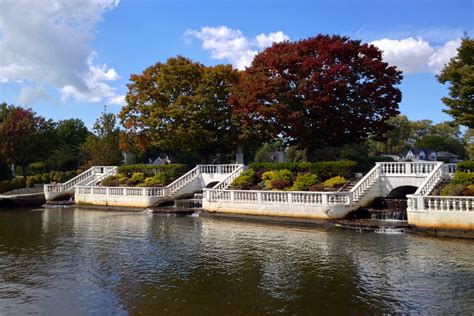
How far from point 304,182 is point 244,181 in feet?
14.0

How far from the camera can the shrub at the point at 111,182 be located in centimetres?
3574

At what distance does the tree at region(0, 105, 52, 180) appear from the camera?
46.8 metres

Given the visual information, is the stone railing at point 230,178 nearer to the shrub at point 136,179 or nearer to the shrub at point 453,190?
the shrub at point 136,179

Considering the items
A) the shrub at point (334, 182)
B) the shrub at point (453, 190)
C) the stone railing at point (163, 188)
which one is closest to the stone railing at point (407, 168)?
the shrub at point (334, 182)

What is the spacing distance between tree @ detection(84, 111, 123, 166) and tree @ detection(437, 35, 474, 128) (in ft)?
109

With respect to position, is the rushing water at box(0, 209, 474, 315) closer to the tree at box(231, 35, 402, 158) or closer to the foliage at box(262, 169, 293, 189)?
the foliage at box(262, 169, 293, 189)

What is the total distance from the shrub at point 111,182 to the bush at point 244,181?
12.4 meters

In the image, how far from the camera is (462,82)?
2708 cm

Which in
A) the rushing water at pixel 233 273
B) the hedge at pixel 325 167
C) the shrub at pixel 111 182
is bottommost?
the rushing water at pixel 233 273

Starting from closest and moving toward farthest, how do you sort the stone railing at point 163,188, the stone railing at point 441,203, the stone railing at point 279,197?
the stone railing at point 441,203 < the stone railing at point 279,197 < the stone railing at point 163,188

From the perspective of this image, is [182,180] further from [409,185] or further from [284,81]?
[409,185]

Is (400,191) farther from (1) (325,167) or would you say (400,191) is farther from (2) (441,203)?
(2) (441,203)

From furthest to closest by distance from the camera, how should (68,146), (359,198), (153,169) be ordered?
(68,146)
(153,169)
(359,198)

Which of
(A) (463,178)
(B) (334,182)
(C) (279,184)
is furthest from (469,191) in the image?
(C) (279,184)
